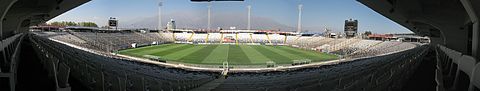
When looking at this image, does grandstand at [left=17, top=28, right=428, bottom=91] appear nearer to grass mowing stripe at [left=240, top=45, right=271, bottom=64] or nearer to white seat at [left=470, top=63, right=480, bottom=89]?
white seat at [left=470, top=63, right=480, bottom=89]

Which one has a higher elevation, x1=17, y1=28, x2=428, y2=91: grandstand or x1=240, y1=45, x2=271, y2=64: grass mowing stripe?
x1=17, y1=28, x2=428, y2=91: grandstand

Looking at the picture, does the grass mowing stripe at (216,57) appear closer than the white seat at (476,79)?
No

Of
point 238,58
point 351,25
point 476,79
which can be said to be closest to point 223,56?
point 238,58

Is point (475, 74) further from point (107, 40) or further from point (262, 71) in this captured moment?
point (107, 40)

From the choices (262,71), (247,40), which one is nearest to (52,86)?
(262,71)

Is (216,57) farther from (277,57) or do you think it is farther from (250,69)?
(250,69)

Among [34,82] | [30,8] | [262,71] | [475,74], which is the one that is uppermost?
[30,8]

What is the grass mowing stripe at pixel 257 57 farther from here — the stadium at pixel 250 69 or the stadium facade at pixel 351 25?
the stadium facade at pixel 351 25

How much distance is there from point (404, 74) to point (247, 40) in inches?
3391

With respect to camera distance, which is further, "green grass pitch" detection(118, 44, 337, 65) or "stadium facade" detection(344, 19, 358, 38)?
"stadium facade" detection(344, 19, 358, 38)

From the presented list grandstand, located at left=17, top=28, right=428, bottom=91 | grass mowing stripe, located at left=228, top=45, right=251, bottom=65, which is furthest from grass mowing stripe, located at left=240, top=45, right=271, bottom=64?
grandstand, located at left=17, top=28, right=428, bottom=91

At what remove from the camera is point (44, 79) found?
811cm

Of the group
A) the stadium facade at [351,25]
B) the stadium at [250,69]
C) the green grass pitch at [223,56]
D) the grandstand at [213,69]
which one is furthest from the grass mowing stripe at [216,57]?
the stadium facade at [351,25]

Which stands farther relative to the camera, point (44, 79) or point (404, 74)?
point (404, 74)
